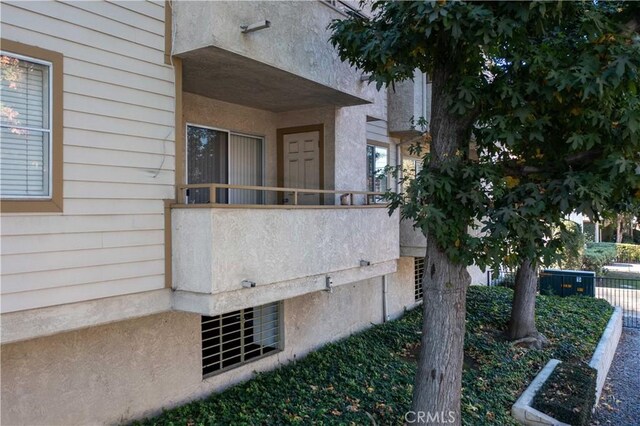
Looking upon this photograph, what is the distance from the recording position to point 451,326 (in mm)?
5703

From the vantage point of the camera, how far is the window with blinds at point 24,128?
3941 mm

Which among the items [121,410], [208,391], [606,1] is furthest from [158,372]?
[606,1]

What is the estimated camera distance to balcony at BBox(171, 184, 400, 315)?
493 cm

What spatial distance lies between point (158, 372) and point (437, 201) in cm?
431

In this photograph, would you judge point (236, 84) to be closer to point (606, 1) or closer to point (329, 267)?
point (329, 267)

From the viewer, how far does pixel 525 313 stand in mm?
10719

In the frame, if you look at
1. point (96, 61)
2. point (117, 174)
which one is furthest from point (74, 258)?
point (96, 61)

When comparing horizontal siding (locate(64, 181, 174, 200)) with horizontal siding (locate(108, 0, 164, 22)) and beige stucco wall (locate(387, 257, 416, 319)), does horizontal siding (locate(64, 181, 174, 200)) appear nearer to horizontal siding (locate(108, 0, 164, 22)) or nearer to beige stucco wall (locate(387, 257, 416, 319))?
horizontal siding (locate(108, 0, 164, 22))

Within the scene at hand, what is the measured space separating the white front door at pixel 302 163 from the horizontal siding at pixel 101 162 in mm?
3443

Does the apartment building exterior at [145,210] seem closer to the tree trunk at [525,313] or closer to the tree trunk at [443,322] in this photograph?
the tree trunk at [443,322]

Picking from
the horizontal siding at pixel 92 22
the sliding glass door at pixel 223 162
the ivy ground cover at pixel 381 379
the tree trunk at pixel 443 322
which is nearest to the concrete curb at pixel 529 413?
the ivy ground cover at pixel 381 379

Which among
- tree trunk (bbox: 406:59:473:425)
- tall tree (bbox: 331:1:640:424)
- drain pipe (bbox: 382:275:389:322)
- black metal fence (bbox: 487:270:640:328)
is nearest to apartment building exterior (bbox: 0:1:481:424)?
tall tree (bbox: 331:1:640:424)

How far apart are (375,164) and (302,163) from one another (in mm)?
2941

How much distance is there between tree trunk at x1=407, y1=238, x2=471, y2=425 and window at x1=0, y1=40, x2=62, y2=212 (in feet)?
14.8
